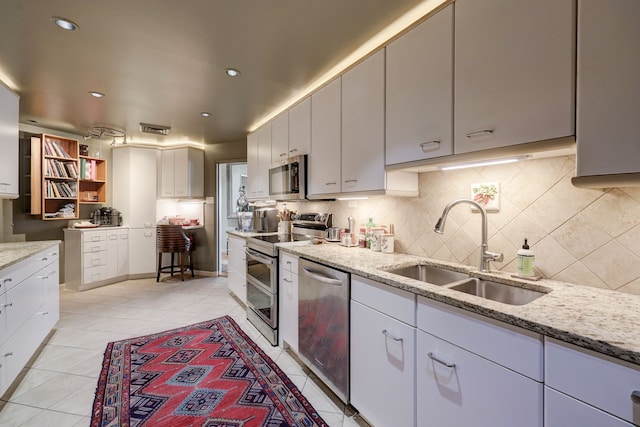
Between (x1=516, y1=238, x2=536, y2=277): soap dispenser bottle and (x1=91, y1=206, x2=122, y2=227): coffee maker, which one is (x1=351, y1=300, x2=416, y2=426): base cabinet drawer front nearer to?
(x1=516, y1=238, x2=536, y2=277): soap dispenser bottle

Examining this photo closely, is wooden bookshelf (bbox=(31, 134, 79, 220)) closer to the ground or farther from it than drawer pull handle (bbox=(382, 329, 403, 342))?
farther from it

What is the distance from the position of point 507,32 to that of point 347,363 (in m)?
1.82

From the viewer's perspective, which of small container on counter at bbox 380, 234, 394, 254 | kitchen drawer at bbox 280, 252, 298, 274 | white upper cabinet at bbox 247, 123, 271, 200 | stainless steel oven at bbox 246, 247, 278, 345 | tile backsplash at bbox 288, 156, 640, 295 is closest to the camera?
tile backsplash at bbox 288, 156, 640, 295

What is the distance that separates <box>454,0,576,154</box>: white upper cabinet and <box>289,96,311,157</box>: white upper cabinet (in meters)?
1.48

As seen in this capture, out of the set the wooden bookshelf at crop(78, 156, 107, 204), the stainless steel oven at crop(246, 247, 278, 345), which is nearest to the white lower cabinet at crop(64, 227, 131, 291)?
the wooden bookshelf at crop(78, 156, 107, 204)

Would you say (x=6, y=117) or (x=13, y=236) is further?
(x=13, y=236)

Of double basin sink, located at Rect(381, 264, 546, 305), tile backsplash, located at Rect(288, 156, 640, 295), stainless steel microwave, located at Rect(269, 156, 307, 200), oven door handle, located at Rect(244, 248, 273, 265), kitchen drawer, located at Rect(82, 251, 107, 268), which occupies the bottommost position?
kitchen drawer, located at Rect(82, 251, 107, 268)

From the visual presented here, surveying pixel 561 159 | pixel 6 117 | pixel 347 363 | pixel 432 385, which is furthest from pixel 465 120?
pixel 6 117

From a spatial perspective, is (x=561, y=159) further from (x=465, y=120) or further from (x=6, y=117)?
(x=6, y=117)

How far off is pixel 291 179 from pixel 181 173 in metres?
3.05

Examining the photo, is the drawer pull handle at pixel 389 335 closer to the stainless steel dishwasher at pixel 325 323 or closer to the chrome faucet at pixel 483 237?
the stainless steel dishwasher at pixel 325 323

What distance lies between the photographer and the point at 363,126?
198cm

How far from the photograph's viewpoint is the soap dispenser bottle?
135 centimetres

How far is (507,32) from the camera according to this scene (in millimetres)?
1194
